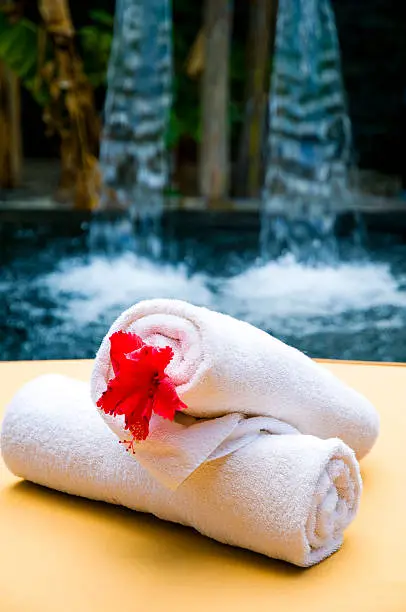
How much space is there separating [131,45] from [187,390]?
4.19 m

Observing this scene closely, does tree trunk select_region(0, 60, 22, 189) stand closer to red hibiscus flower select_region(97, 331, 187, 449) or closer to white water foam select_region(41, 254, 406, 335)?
white water foam select_region(41, 254, 406, 335)

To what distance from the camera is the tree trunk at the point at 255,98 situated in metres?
4.70

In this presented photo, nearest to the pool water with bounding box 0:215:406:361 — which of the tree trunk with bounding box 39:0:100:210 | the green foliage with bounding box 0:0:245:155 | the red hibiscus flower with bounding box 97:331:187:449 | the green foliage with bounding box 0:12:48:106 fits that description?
the tree trunk with bounding box 39:0:100:210

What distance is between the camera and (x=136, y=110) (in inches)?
179

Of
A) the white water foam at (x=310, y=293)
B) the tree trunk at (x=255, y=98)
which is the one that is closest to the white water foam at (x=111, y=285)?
the white water foam at (x=310, y=293)

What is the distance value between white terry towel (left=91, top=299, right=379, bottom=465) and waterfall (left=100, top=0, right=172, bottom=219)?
3908mm

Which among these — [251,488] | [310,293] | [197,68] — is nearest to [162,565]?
[251,488]

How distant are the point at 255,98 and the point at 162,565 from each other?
4335mm

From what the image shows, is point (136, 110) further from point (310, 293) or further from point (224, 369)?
point (224, 369)

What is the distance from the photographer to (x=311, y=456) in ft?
1.94

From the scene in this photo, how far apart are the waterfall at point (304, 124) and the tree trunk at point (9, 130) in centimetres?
136

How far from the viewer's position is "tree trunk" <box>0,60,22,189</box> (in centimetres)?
473

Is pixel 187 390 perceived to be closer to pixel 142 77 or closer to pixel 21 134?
pixel 142 77

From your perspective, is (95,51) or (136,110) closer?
(136,110)
